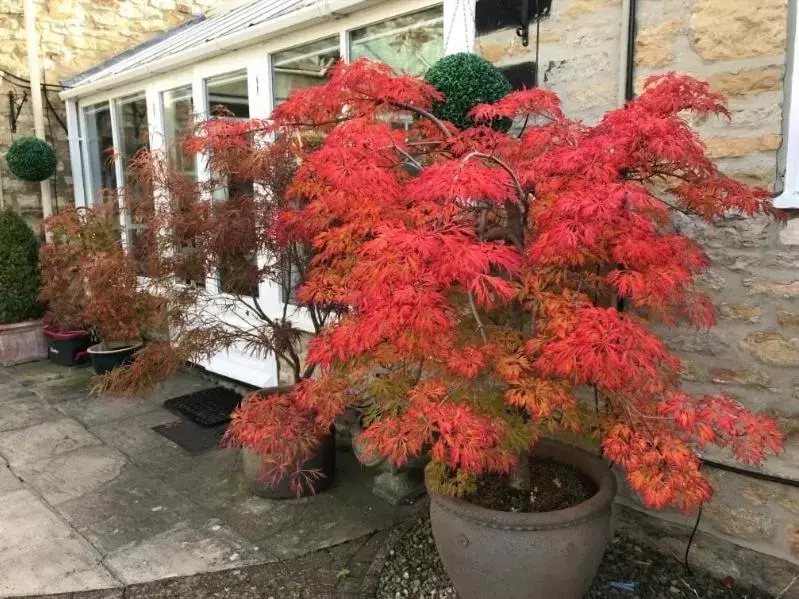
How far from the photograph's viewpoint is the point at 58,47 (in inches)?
294

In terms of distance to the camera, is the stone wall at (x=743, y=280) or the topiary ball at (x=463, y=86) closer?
the stone wall at (x=743, y=280)

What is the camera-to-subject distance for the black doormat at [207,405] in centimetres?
503

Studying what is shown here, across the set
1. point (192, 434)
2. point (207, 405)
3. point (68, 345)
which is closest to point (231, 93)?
point (207, 405)

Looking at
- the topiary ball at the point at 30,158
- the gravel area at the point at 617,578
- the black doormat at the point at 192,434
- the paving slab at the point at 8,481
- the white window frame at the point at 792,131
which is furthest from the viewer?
the topiary ball at the point at 30,158

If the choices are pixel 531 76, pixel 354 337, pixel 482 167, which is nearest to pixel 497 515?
pixel 354 337

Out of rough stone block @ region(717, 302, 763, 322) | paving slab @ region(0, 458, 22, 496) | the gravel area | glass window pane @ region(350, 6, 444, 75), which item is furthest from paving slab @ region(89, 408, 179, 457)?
rough stone block @ region(717, 302, 763, 322)

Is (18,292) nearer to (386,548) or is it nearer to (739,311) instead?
(386,548)

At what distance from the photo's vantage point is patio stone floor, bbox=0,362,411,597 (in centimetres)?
313

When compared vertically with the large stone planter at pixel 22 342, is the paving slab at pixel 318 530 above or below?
below

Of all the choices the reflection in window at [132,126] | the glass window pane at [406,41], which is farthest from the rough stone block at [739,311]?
the reflection in window at [132,126]

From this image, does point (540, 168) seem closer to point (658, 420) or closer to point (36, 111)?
point (658, 420)

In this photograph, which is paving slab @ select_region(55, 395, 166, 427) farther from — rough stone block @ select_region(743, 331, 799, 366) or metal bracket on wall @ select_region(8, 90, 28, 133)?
rough stone block @ select_region(743, 331, 799, 366)

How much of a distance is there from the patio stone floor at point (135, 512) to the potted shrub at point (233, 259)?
0.26 metres

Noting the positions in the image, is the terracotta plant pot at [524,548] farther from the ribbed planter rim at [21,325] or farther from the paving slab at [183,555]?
the ribbed planter rim at [21,325]
